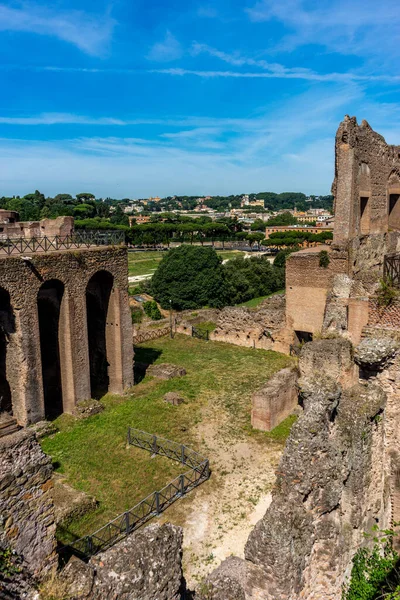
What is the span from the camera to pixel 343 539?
6.68 metres

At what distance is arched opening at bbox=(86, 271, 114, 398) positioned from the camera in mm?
17188

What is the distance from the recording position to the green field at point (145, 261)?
59.0 meters

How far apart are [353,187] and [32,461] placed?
52.4 feet

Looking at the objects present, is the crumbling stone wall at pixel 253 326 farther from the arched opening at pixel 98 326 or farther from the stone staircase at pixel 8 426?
the stone staircase at pixel 8 426

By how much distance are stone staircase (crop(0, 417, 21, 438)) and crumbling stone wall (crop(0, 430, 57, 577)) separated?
9323 mm

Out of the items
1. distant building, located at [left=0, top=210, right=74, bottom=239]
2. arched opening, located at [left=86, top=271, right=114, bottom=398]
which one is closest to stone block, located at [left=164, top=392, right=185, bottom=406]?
arched opening, located at [left=86, top=271, right=114, bottom=398]

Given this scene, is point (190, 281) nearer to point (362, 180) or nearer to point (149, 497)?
point (362, 180)

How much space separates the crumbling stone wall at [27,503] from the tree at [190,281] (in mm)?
31538

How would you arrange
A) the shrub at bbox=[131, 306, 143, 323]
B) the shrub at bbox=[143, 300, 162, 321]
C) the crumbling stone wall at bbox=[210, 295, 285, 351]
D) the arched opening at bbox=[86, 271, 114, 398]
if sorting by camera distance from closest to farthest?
the arched opening at bbox=[86, 271, 114, 398], the crumbling stone wall at bbox=[210, 295, 285, 351], the shrub at bbox=[131, 306, 143, 323], the shrub at bbox=[143, 300, 162, 321]

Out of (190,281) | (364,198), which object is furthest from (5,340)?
(190,281)

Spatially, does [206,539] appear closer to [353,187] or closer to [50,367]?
[50,367]

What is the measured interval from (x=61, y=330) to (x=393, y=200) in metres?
15.3

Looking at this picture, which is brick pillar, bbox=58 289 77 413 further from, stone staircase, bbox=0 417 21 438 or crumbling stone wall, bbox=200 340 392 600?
crumbling stone wall, bbox=200 340 392 600

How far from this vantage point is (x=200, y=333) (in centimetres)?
2583
